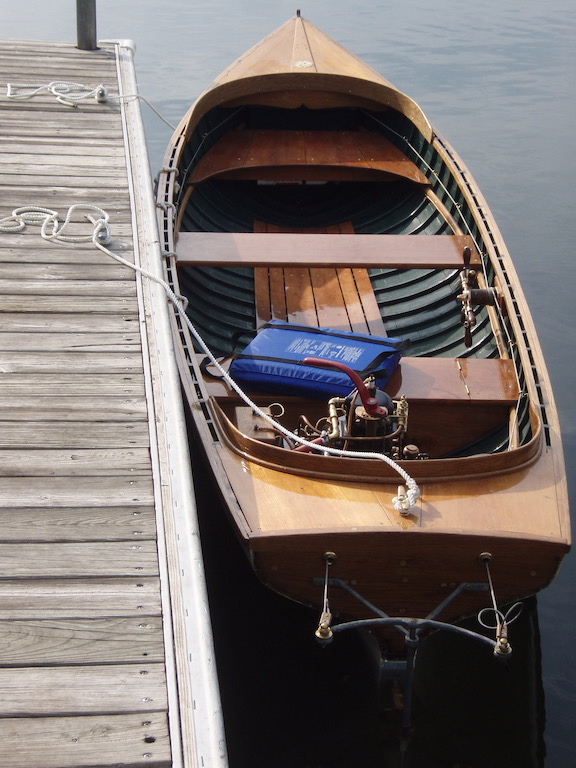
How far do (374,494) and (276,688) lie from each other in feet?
3.36

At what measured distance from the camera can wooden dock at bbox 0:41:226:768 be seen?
6.63ft

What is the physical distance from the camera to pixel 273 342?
4.04 meters

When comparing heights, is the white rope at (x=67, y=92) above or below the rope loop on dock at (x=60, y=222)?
above

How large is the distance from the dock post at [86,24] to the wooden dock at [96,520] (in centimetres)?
295

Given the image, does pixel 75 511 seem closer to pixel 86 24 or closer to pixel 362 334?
pixel 362 334

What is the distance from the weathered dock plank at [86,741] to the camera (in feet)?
6.31

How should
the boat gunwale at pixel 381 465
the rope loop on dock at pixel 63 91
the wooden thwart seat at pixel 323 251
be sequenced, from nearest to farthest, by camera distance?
the boat gunwale at pixel 381 465
the wooden thwart seat at pixel 323 251
the rope loop on dock at pixel 63 91

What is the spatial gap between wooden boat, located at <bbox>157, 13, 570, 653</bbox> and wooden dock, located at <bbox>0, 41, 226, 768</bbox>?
0.40m

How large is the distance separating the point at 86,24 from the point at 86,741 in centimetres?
633

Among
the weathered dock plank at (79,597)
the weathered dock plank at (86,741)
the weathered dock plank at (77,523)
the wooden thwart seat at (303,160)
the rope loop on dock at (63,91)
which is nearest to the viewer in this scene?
the weathered dock plank at (86,741)

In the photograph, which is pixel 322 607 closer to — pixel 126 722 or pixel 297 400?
pixel 297 400

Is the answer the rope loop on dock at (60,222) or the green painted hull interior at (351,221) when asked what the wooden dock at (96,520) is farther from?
the green painted hull interior at (351,221)

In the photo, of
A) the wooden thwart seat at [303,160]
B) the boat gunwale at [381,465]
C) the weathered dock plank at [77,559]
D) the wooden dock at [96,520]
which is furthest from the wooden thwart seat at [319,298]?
the weathered dock plank at [77,559]

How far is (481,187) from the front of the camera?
10.1 m
